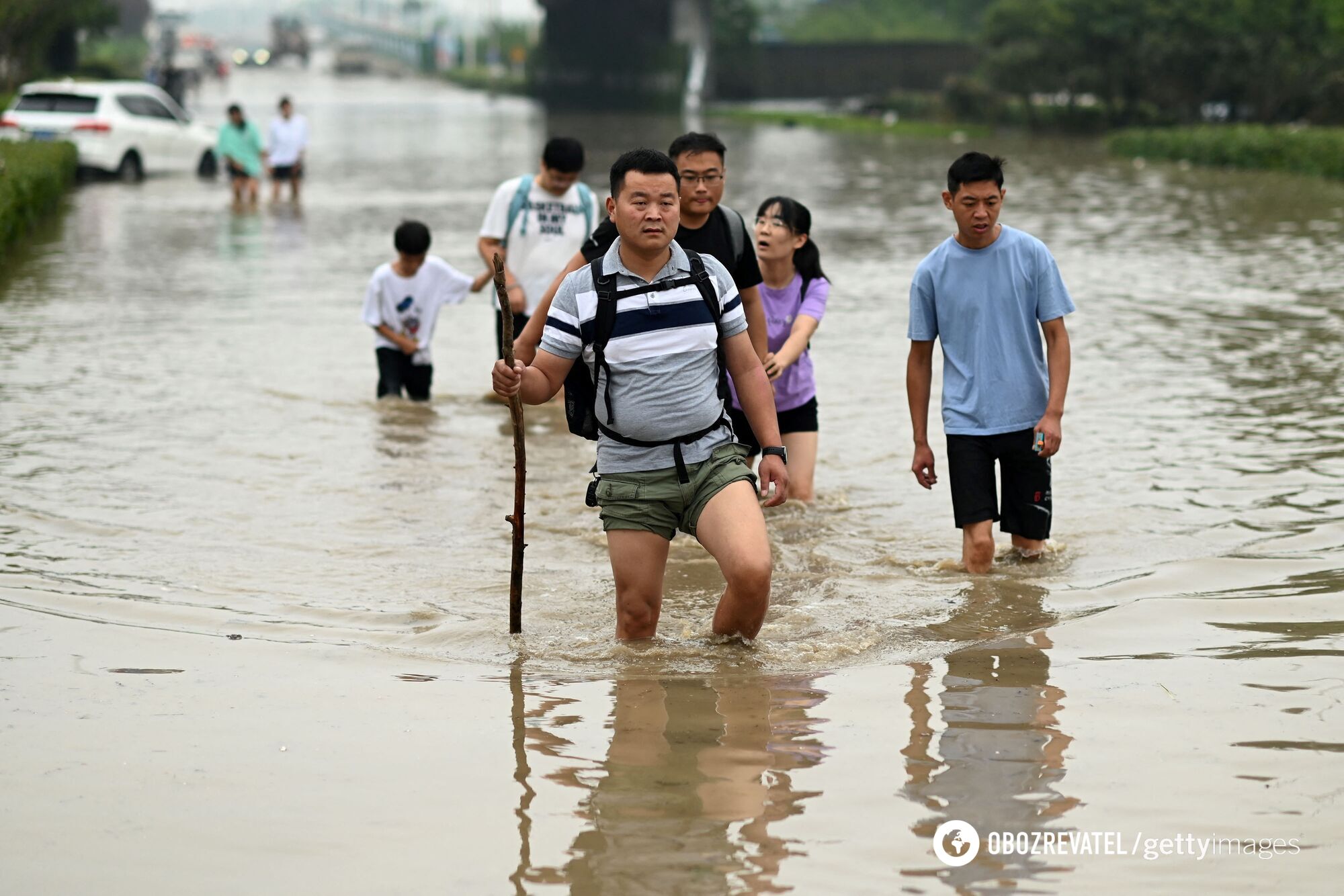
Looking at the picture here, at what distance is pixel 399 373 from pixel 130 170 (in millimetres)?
20117

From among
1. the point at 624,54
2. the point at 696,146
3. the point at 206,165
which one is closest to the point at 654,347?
the point at 696,146

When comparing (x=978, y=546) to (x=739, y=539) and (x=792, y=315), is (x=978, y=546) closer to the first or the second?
(x=792, y=315)

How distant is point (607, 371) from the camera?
5.26 m

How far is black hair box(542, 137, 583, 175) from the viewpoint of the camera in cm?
984

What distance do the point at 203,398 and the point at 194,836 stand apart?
7.23m

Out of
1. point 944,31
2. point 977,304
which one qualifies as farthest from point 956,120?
point 977,304

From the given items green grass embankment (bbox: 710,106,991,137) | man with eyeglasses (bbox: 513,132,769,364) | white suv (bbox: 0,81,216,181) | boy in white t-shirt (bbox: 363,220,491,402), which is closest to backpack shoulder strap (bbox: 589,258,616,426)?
man with eyeglasses (bbox: 513,132,769,364)

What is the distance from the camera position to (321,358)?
12.7 m

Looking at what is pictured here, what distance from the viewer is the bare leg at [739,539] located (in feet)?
17.2

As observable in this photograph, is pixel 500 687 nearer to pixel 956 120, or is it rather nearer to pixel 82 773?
pixel 82 773

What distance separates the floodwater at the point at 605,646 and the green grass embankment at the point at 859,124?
1533 inches

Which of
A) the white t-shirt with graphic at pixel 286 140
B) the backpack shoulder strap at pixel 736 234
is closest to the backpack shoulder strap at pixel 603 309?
the backpack shoulder strap at pixel 736 234

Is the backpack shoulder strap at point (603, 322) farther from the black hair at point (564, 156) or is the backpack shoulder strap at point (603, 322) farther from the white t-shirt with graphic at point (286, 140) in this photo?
the white t-shirt with graphic at point (286, 140)

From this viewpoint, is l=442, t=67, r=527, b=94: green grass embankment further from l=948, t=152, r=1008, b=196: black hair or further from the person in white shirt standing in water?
l=948, t=152, r=1008, b=196: black hair
